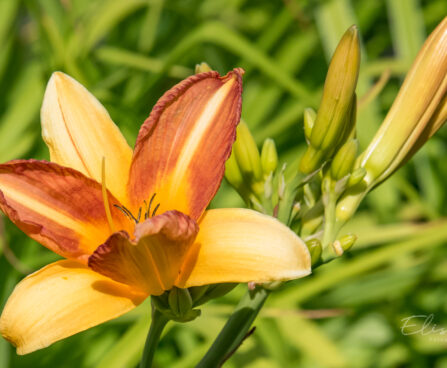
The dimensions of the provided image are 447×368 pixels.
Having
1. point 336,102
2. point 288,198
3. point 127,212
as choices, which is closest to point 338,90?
point 336,102

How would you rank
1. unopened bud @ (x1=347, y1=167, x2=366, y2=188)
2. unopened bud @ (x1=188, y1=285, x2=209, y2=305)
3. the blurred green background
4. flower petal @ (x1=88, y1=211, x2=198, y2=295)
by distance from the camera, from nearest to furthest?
flower petal @ (x1=88, y1=211, x2=198, y2=295) → unopened bud @ (x1=188, y1=285, x2=209, y2=305) → unopened bud @ (x1=347, y1=167, x2=366, y2=188) → the blurred green background

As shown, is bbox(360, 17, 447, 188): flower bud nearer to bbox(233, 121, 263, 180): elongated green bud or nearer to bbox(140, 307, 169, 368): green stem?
bbox(233, 121, 263, 180): elongated green bud

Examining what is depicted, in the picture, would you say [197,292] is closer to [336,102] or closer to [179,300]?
[179,300]

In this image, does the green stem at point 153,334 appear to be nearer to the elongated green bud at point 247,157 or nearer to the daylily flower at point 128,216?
the daylily flower at point 128,216

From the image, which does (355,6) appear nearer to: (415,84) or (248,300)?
(415,84)

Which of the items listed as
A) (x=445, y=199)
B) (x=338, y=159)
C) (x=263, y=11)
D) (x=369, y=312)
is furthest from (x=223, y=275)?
(x=263, y=11)
